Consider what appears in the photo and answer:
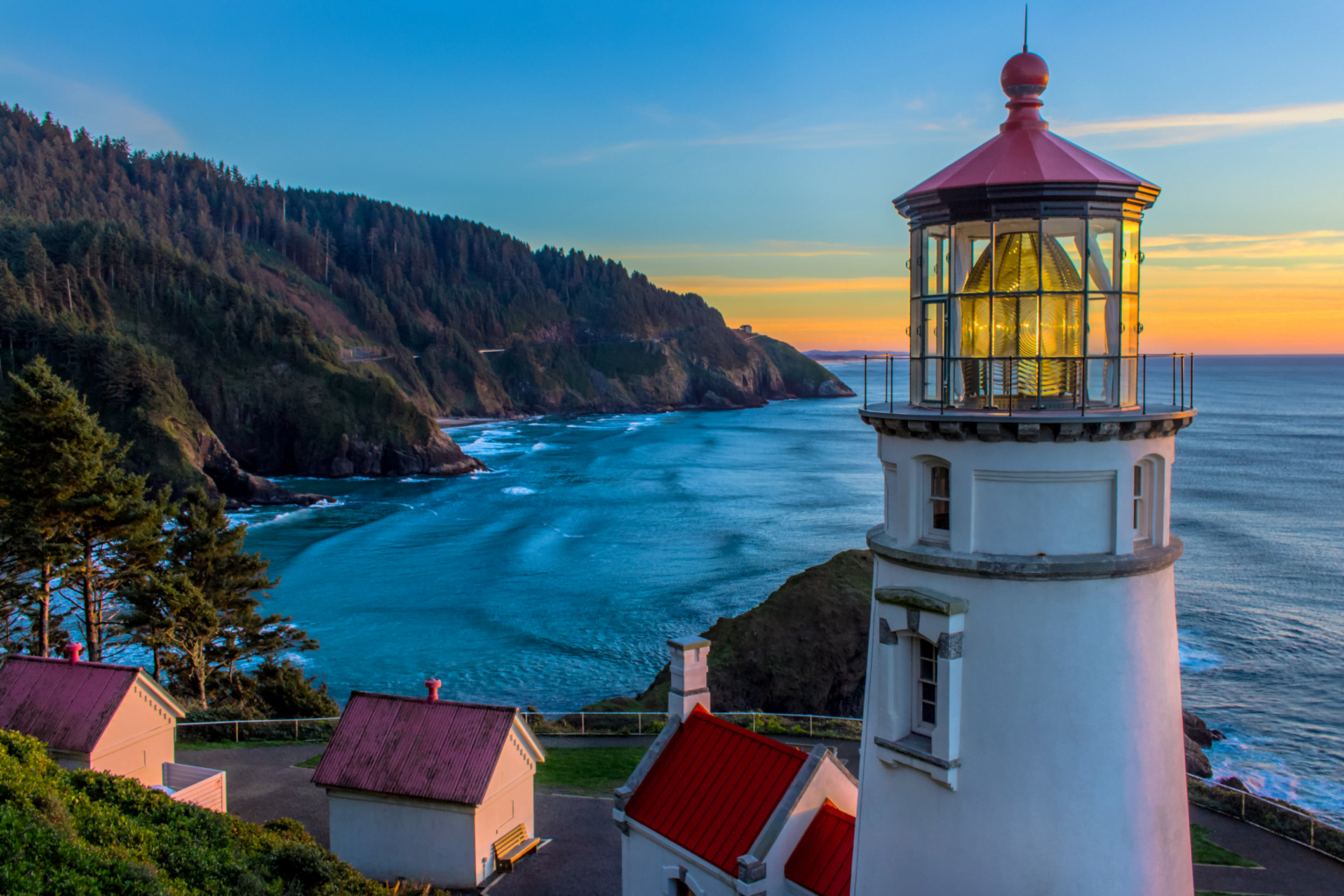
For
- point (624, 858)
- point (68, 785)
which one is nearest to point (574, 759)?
point (624, 858)

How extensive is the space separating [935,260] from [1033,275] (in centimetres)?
73

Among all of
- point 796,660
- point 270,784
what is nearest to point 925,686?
point 270,784

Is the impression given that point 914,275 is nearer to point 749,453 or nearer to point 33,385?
point 33,385

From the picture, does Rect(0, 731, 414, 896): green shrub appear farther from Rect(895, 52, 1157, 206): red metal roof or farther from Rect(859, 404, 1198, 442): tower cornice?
Rect(895, 52, 1157, 206): red metal roof

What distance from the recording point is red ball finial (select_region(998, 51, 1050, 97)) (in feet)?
23.7

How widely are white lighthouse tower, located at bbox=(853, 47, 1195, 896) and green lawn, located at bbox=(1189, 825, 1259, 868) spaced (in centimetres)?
986

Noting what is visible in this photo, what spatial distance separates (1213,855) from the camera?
15.4 metres

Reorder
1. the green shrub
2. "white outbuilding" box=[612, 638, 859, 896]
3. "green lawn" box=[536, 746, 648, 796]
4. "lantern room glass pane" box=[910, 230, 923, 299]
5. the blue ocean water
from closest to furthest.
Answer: "lantern room glass pane" box=[910, 230, 923, 299] → the green shrub → "white outbuilding" box=[612, 638, 859, 896] → "green lawn" box=[536, 746, 648, 796] → the blue ocean water

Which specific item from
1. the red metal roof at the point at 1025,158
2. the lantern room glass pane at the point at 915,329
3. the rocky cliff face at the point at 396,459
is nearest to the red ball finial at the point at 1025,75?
the red metal roof at the point at 1025,158

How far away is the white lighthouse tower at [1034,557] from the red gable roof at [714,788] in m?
4.22

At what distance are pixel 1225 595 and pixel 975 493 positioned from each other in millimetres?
46830

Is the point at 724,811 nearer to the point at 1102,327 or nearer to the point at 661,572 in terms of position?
the point at 1102,327

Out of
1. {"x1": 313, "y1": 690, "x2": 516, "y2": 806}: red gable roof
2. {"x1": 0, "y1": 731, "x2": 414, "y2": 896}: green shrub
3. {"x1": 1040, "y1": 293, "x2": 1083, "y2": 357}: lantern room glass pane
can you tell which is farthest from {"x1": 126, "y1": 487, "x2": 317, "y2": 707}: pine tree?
{"x1": 1040, "y1": 293, "x2": 1083, "y2": 357}: lantern room glass pane

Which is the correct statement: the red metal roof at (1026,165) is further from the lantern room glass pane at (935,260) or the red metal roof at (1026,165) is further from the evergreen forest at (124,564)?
the evergreen forest at (124,564)
